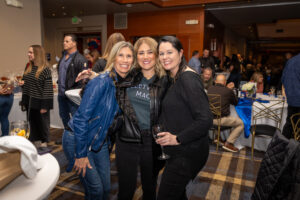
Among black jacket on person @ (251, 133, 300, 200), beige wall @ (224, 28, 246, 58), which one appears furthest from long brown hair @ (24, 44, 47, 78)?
beige wall @ (224, 28, 246, 58)

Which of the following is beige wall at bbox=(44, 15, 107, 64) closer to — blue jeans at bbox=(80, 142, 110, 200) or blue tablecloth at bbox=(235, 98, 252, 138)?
blue tablecloth at bbox=(235, 98, 252, 138)

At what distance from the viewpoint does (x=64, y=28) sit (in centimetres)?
1132

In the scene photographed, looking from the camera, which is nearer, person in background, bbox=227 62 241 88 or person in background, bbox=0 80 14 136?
person in background, bbox=0 80 14 136

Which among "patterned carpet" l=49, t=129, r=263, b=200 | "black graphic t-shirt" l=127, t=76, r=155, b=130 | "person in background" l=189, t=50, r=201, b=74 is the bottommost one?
"patterned carpet" l=49, t=129, r=263, b=200

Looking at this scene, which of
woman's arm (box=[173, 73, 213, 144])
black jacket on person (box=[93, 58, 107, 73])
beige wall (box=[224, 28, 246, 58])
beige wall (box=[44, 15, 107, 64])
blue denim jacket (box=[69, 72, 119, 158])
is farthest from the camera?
beige wall (box=[224, 28, 246, 58])

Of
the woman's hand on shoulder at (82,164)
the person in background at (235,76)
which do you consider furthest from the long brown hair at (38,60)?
the person in background at (235,76)

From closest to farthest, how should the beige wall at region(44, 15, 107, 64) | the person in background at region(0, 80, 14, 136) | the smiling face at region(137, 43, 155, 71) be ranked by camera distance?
1. the smiling face at region(137, 43, 155, 71)
2. the person in background at region(0, 80, 14, 136)
3. the beige wall at region(44, 15, 107, 64)

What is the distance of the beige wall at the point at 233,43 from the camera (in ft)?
43.9

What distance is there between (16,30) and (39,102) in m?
3.12

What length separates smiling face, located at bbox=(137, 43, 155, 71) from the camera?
1.72m

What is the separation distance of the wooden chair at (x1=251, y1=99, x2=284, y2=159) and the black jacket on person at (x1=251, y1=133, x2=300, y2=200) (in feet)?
7.70

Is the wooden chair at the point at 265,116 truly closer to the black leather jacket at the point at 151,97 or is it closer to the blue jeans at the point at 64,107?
the black leather jacket at the point at 151,97

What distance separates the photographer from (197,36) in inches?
352

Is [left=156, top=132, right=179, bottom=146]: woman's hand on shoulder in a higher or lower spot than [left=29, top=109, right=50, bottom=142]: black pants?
higher
